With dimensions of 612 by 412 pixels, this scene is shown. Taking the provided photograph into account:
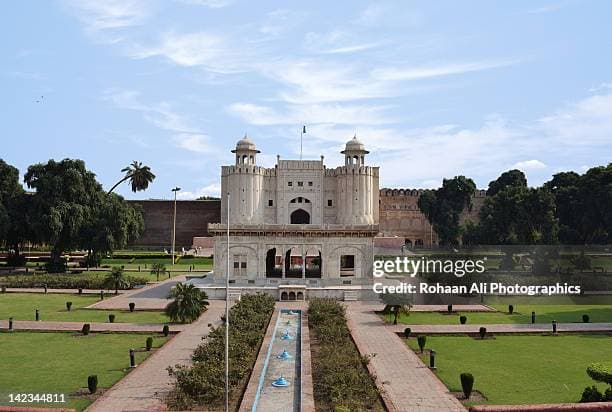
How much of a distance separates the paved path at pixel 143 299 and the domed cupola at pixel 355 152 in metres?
18.0

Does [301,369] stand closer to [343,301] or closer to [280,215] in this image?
[343,301]

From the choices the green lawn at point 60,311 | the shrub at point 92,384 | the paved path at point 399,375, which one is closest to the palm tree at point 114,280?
the green lawn at point 60,311

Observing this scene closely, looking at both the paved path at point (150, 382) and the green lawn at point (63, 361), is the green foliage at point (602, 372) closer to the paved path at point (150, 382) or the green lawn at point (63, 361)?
the paved path at point (150, 382)

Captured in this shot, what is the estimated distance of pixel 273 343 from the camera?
20.6 m

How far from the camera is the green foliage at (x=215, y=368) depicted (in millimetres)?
13133

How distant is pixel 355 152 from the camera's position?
4803cm

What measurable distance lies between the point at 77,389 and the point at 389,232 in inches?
2612

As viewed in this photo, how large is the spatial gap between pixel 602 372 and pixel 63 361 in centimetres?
1487

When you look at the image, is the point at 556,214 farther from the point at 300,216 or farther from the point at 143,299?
the point at 143,299

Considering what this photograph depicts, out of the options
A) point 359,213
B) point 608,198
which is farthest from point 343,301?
point 608,198

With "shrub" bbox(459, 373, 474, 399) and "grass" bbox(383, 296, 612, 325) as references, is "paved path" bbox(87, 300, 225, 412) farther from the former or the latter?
"grass" bbox(383, 296, 612, 325)

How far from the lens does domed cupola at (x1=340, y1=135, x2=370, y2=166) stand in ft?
157

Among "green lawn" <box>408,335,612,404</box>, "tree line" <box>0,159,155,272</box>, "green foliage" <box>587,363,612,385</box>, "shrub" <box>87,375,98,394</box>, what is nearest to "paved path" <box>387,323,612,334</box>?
"green lawn" <box>408,335,612,404</box>

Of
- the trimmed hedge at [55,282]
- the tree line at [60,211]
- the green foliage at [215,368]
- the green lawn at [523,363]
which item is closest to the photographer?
the green foliage at [215,368]
